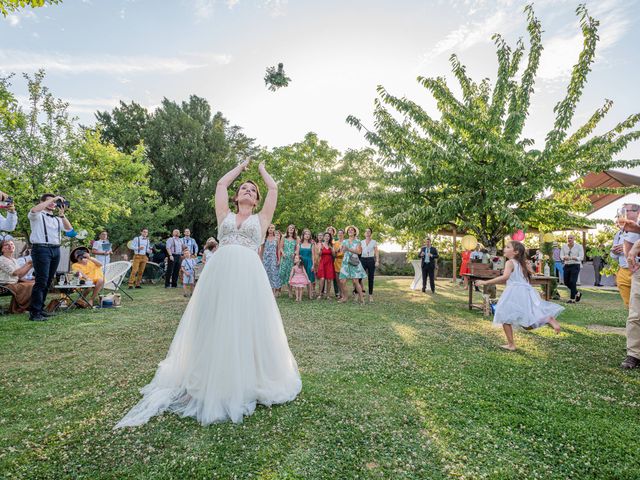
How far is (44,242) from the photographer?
7.36 metres

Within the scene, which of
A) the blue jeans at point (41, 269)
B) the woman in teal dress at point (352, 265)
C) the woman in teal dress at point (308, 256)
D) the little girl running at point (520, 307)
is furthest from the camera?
the woman in teal dress at point (308, 256)

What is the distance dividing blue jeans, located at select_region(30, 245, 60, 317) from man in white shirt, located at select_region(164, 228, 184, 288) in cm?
681

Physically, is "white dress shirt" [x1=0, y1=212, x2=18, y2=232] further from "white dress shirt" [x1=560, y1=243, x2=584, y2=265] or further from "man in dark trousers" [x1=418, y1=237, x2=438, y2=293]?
"white dress shirt" [x1=560, y1=243, x2=584, y2=265]

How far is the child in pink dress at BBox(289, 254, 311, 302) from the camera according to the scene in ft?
36.6

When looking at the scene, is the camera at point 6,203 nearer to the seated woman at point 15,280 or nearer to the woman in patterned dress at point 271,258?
the seated woman at point 15,280

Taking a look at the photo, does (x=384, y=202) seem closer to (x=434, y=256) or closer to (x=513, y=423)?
(x=434, y=256)

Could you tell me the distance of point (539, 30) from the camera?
954 cm

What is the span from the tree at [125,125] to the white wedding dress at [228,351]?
2715cm

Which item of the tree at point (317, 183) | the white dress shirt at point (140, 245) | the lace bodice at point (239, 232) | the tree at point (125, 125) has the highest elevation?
the tree at point (125, 125)

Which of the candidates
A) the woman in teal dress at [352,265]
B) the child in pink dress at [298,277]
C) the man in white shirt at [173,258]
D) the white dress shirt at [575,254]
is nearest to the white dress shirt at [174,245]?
the man in white shirt at [173,258]

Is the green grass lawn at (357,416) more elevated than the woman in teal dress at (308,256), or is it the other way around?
the woman in teal dress at (308,256)

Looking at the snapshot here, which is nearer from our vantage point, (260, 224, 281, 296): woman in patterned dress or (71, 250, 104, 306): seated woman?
(71, 250, 104, 306): seated woman

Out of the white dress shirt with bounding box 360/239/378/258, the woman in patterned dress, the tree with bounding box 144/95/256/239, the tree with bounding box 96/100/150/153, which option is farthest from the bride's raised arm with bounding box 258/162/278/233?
the tree with bounding box 96/100/150/153

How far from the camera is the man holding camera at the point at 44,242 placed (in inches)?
284
